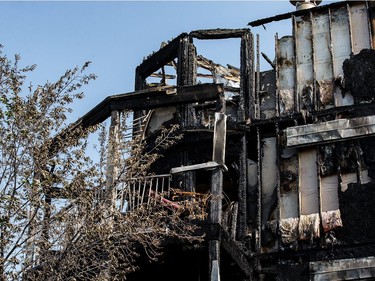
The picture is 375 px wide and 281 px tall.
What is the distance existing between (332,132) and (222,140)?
2832 millimetres

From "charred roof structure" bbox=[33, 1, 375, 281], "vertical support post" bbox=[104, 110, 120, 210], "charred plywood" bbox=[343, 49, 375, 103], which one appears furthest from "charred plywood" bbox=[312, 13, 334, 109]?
"vertical support post" bbox=[104, 110, 120, 210]

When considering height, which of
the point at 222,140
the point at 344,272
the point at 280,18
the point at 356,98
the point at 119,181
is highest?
the point at 280,18

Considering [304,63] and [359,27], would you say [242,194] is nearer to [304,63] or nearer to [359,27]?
[304,63]

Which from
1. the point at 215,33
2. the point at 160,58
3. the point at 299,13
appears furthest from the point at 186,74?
the point at 299,13

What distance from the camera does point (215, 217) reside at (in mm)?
13414

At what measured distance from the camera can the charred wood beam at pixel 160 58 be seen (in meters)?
18.7

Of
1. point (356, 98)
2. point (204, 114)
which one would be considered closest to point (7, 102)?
point (204, 114)

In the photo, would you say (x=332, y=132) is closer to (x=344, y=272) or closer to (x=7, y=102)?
Result: (x=344, y=272)

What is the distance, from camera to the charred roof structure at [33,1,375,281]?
15.0m

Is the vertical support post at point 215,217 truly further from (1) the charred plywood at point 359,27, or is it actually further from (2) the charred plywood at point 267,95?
(1) the charred plywood at point 359,27

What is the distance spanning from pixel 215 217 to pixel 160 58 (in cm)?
668

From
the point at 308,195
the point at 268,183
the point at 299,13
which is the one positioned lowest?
the point at 308,195

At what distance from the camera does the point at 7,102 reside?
12.5 metres

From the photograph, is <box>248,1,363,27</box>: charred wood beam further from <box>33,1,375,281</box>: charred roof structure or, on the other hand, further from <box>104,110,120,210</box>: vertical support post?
<box>104,110,120,210</box>: vertical support post
